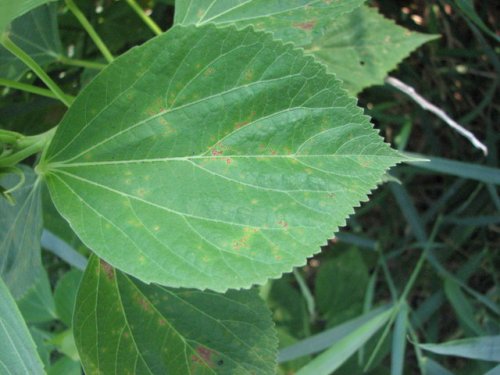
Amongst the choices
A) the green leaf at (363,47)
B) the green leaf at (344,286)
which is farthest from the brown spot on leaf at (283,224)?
the green leaf at (344,286)

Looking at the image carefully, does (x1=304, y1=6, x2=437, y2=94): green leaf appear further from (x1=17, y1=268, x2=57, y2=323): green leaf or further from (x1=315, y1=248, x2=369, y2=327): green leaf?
(x1=17, y1=268, x2=57, y2=323): green leaf

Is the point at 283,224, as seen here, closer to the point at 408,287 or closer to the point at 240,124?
the point at 240,124

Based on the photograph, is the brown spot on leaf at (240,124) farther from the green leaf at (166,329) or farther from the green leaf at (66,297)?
the green leaf at (66,297)

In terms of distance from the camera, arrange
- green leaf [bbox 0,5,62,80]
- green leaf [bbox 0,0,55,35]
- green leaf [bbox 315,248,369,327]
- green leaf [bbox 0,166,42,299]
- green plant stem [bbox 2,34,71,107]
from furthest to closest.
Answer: green leaf [bbox 315,248,369,327] < green leaf [bbox 0,5,62,80] < green leaf [bbox 0,166,42,299] < green plant stem [bbox 2,34,71,107] < green leaf [bbox 0,0,55,35]

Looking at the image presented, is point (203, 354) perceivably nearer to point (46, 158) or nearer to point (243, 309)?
point (243, 309)

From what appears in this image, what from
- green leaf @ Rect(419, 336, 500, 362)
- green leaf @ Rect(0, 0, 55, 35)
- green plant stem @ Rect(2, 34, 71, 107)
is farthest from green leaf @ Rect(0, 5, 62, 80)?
green leaf @ Rect(419, 336, 500, 362)

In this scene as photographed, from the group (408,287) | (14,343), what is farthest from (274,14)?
(408,287)

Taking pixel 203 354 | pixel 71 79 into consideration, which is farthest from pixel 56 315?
pixel 203 354
